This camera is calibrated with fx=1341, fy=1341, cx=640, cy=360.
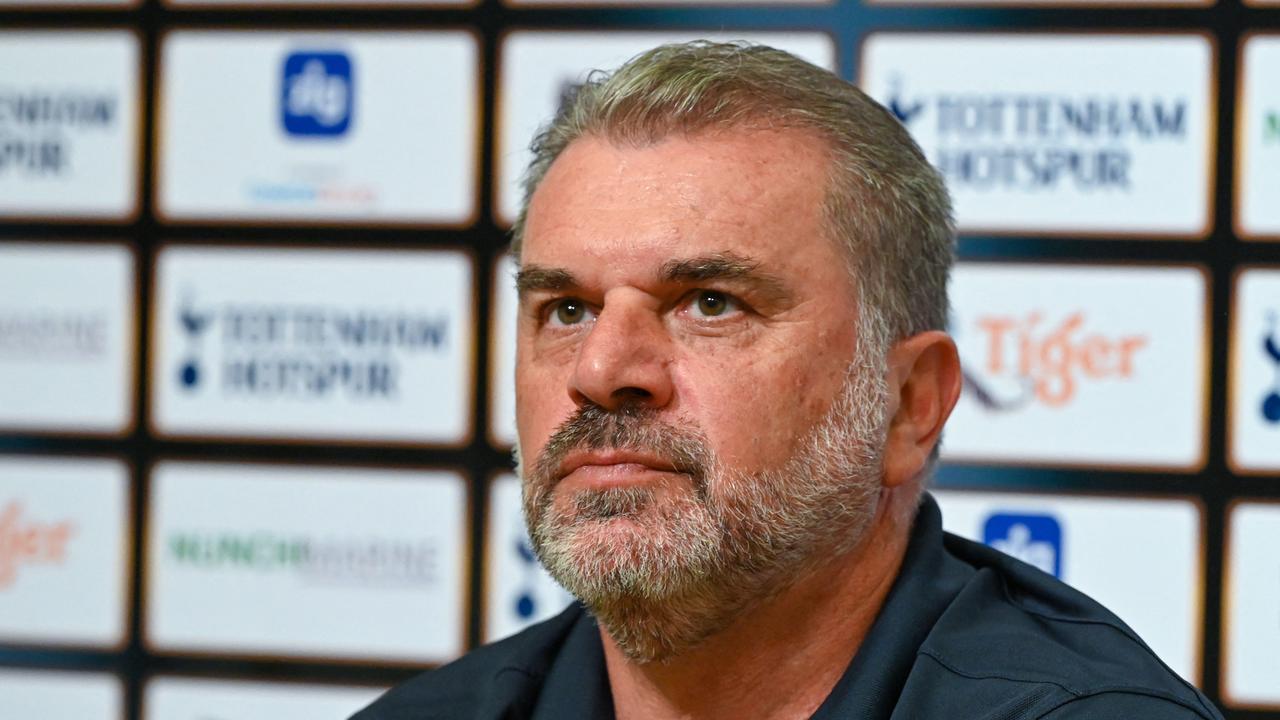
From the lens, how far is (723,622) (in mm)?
1200

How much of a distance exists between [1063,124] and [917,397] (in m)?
1.08

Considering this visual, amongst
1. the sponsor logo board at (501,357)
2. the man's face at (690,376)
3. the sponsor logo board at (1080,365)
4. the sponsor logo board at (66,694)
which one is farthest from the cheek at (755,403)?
the sponsor logo board at (66,694)

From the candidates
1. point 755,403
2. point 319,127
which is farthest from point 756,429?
point 319,127

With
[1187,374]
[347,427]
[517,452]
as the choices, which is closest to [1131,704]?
[517,452]

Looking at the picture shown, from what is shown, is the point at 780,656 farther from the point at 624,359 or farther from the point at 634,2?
the point at 634,2

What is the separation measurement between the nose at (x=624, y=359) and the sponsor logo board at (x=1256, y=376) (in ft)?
4.61

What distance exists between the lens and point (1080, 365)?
87.1 inches

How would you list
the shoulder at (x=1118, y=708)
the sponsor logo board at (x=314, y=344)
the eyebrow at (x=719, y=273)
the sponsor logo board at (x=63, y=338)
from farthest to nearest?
the sponsor logo board at (x=63, y=338), the sponsor logo board at (x=314, y=344), the eyebrow at (x=719, y=273), the shoulder at (x=1118, y=708)

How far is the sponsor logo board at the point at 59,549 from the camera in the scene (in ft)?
8.34

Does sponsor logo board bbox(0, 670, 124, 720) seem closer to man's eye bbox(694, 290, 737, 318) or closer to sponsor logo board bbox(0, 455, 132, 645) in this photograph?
sponsor logo board bbox(0, 455, 132, 645)

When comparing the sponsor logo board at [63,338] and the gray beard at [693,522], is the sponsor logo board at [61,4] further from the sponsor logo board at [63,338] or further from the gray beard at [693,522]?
the gray beard at [693,522]

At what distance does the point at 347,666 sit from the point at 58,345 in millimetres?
822

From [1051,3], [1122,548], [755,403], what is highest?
[1051,3]

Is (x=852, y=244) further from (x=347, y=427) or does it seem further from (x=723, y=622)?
(x=347, y=427)
